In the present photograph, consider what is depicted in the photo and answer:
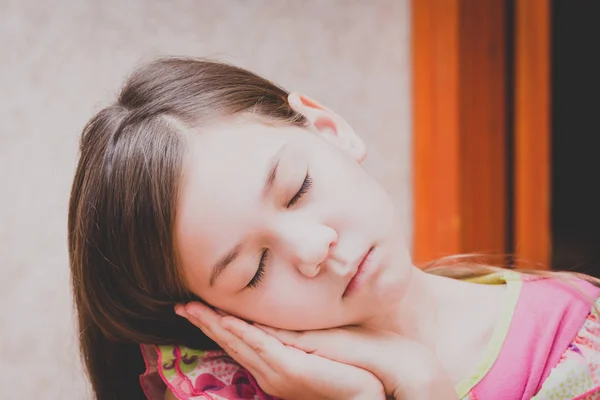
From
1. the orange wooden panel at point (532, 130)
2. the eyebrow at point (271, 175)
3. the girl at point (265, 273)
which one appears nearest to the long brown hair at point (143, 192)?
the girl at point (265, 273)

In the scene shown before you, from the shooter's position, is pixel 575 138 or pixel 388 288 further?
pixel 575 138

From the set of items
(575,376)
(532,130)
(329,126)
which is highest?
(329,126)

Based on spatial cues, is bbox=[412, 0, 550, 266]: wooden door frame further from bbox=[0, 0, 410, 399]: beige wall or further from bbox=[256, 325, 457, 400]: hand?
bbox=[256, 325, 457, 400]: hand

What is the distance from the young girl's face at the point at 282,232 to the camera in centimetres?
85

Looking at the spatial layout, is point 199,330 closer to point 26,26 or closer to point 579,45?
point 26,26

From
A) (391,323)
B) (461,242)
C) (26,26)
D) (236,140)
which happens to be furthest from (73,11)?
(461,242)

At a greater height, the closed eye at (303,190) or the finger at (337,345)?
the closed eye at (303,190)

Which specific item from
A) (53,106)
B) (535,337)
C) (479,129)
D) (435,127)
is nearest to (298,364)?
(535,337)

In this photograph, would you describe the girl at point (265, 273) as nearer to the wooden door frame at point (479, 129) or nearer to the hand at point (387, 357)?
the hand at point (387, 357)

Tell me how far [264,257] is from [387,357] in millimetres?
240

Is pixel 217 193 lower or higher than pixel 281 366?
higher

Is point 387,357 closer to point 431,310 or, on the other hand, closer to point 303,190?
point 431,310

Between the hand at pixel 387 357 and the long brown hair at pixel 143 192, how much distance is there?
0.19m

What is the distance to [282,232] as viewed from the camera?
0.85 m
